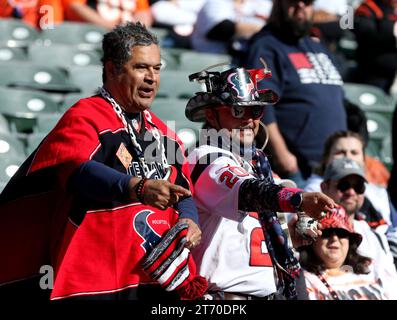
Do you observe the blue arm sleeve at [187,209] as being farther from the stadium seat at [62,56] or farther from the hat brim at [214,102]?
the stadium seat at [62,56]

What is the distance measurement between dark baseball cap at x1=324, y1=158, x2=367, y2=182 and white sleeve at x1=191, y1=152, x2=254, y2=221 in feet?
4.58

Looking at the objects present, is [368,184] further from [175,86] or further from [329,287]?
[175,86]

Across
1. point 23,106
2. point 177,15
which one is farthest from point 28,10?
point 23,106

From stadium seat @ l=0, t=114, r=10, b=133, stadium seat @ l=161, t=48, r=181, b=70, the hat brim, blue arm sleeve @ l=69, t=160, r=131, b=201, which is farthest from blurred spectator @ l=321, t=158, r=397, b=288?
stadium seat @ l=161, t=48, r=181, b=70

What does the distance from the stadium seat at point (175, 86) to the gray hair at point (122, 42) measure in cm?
372

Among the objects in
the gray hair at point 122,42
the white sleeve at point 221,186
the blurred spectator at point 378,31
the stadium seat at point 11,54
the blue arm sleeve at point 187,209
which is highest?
the blurred spectator at point 378,31

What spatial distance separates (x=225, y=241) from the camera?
397cm

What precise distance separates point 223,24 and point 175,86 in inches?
33.6

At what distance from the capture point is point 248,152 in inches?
159

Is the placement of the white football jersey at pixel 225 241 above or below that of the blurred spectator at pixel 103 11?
below

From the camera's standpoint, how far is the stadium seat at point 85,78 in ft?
23.6

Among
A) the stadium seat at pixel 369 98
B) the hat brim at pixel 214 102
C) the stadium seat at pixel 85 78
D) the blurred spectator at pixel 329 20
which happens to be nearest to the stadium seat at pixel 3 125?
the stadium seat at pixel 85 78

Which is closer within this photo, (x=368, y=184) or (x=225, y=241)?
(x=225, y=241)

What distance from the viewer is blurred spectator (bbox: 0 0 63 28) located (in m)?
8.62
